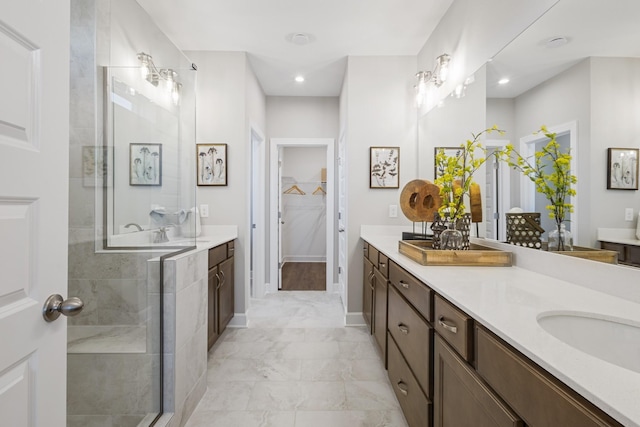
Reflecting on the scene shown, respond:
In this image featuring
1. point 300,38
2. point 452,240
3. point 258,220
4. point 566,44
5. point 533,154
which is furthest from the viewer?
point 258,220

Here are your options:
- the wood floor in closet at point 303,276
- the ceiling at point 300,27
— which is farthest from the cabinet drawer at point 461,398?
the wood floor in closet at point 303,276

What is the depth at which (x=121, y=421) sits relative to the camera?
1.37 m

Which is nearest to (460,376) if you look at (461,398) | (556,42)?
(461,398)

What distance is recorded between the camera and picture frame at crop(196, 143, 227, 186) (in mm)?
2975

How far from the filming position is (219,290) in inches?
98.7

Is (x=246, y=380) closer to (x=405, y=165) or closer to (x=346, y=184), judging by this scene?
(x=346, y=184)

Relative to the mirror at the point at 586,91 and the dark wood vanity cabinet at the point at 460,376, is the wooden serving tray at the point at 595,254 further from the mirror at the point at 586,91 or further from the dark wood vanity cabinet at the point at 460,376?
the dark wood vanity cabinet at the point at 460,376

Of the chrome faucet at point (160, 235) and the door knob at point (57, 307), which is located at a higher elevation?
the chrome faucet at point (160, 235)

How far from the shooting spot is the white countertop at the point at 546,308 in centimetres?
51

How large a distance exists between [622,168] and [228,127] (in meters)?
2.82

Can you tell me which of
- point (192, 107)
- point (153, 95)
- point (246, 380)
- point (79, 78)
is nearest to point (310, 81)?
point (192, 107)

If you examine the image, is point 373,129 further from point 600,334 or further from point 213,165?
point 600,334

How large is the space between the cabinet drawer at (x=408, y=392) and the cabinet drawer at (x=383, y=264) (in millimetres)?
410

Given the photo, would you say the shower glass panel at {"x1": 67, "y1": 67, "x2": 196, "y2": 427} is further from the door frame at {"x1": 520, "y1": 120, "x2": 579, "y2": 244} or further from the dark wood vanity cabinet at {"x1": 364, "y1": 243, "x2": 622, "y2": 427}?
the door frame at {"x1": 520, "y1": 120, "x2": 579, "y2": 244}
